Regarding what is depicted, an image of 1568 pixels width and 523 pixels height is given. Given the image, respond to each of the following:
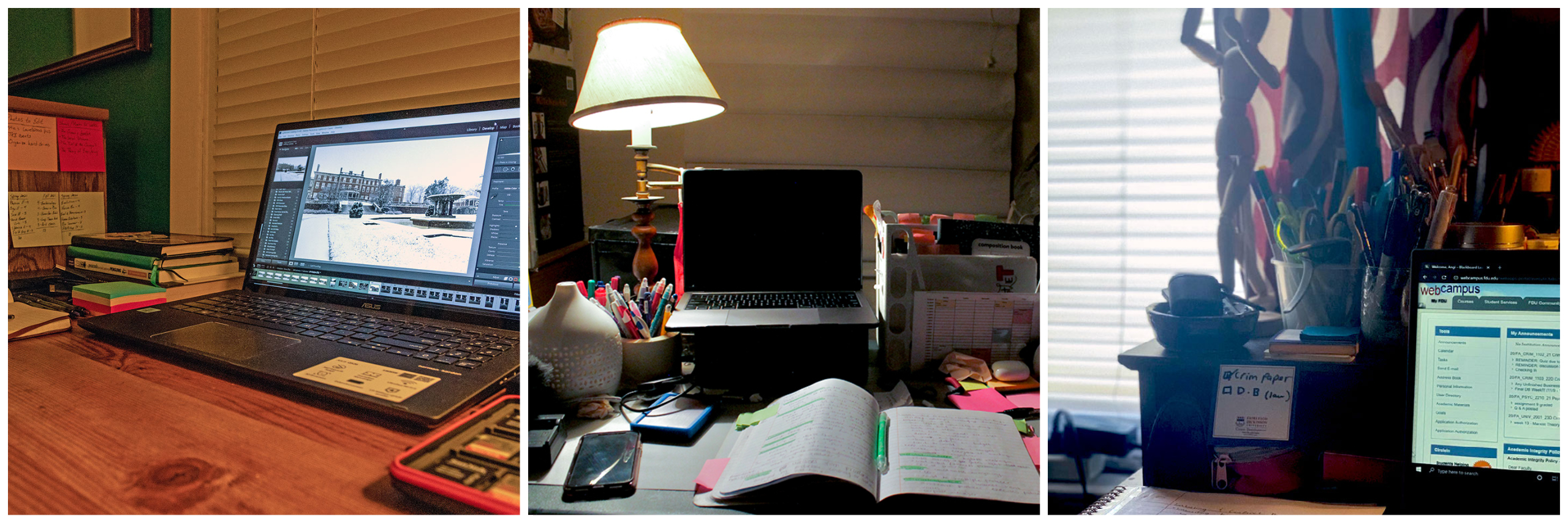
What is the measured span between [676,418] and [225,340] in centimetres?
52

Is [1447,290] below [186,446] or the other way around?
the other way around

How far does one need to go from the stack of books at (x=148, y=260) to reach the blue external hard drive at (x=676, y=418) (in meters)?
0.70

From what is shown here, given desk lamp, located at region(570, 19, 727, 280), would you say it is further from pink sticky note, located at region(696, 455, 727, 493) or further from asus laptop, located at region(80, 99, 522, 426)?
pink sticky note, located at region(696, 455, 727, 493)

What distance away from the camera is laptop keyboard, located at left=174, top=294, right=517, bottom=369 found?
66 cm

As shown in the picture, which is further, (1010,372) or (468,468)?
(1010,372)

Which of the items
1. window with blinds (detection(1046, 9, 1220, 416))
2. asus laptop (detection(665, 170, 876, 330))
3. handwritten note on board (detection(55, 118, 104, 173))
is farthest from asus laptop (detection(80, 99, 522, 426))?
window with blinds (detection(1046, 9, 1220, 416))

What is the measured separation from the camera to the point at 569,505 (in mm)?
599

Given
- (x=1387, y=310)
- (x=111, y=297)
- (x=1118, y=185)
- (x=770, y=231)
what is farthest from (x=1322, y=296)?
(x=111, y=297)

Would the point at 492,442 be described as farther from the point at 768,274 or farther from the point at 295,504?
the point at 768,274

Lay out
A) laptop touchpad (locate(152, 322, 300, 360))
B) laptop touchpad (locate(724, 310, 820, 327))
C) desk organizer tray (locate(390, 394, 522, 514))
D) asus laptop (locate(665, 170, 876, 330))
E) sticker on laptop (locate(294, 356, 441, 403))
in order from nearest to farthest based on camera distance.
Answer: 1. desk organizer tray (locate(390, 394, 522, 514))
2. sticker on laptop (locate(294, 356, 441, 403))
3. laptop touchpad (locate(152, 322, 300, 360))
4. laptop touchpad (locate(724, 310, 820, 327))
5. asus laptop (locate(665, 170, 876, 330))

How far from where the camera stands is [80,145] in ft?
2.93

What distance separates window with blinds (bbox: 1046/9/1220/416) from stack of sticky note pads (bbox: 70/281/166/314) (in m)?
1.48

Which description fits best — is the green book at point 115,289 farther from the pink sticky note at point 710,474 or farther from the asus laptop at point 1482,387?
the asus laptop at point 1482,387

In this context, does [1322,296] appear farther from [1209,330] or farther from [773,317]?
[773,317]
